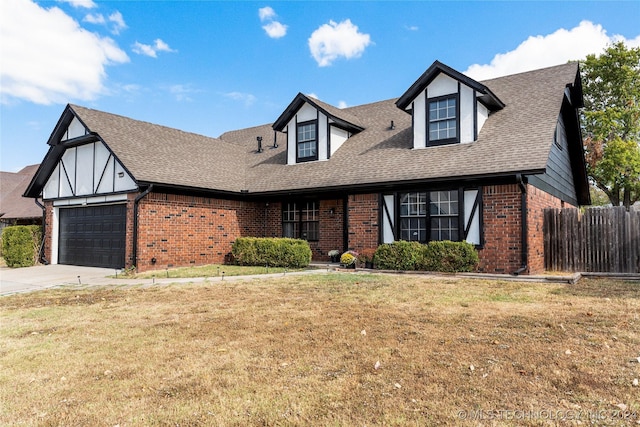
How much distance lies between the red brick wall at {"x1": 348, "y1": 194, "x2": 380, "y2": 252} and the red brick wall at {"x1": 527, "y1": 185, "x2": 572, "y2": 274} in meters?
4.49

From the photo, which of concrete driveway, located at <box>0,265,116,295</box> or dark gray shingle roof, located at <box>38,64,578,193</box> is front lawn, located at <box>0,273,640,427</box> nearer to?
concrete driveway, located at <box>0,265,116,295</box>

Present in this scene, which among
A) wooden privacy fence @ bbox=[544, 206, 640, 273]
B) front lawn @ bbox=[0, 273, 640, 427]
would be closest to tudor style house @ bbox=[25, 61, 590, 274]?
wooden privacy fence @ bbox=[544, 206, 640, 273]

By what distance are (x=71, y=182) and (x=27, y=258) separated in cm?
358

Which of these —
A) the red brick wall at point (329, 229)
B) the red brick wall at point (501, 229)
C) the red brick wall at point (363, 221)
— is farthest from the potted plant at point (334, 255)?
the red brick wall at point (501, 229)

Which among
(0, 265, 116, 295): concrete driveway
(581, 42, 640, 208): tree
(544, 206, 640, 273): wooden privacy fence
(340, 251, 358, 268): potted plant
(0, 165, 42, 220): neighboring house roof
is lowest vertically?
(0, 265, 116, 295): concrete driveway

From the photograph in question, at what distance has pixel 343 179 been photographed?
14.1m

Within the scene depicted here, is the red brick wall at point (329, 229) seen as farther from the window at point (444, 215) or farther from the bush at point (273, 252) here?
the window at point (444, 215)

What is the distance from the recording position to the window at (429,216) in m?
12.1

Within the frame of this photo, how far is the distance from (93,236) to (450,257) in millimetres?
12948

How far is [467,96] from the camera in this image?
12984 mm

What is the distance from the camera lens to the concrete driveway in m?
10.3

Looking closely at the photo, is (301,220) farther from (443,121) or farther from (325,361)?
(325,361)

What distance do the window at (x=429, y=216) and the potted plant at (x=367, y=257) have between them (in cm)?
109

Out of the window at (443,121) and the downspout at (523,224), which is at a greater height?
the window at (443,121)
